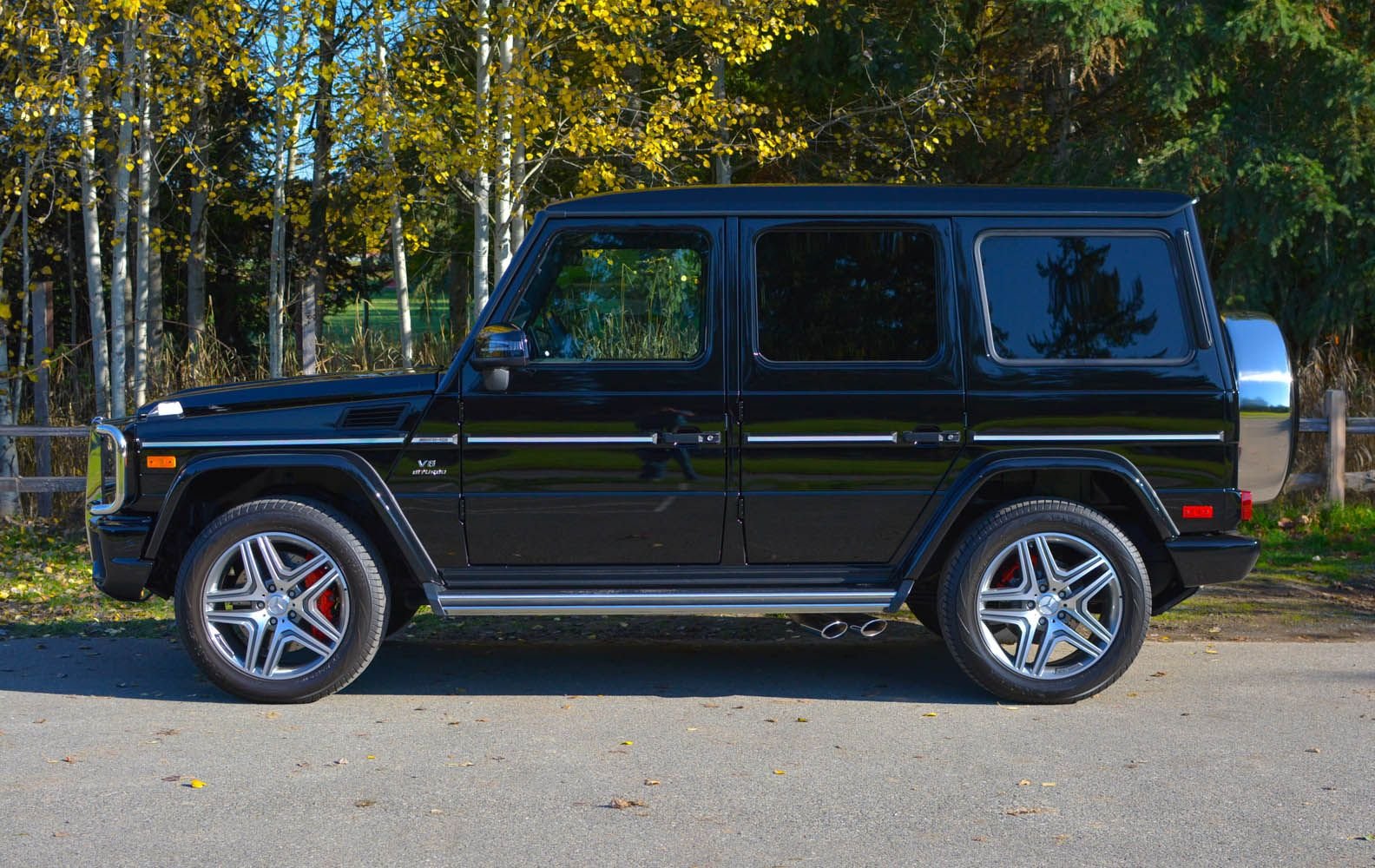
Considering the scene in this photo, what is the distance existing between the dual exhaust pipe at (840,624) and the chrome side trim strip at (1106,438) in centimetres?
104

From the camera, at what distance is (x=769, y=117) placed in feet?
53.9

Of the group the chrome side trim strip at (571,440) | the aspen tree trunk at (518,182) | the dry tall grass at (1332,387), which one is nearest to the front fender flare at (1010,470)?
the chrome side trim strip at (571,440)

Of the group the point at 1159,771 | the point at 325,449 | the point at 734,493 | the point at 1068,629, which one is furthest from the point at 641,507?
the point at 1159,771

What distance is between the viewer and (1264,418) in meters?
6.06

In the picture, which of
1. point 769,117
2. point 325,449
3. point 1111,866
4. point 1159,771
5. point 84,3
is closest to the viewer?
point 1111,866

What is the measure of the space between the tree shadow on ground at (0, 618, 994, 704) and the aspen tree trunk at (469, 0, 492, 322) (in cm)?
601

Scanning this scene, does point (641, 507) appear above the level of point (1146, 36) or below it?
below

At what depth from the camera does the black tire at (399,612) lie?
663 cm

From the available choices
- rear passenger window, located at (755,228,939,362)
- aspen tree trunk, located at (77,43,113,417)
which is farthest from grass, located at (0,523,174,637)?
rear passenger window, located at (755,228,939,362)

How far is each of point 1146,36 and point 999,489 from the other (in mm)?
7795

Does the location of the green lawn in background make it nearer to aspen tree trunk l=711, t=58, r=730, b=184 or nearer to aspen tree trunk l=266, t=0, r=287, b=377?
aspen tree trunk l=266, t=0, r=287, b=377

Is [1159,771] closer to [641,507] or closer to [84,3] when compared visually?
[641,507]

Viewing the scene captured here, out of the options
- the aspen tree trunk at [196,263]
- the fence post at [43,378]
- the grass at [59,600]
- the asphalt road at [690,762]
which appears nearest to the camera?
the asphalt road at [690,762]

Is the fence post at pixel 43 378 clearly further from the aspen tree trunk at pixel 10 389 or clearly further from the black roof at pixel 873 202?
the black roof at pixel 873 202
